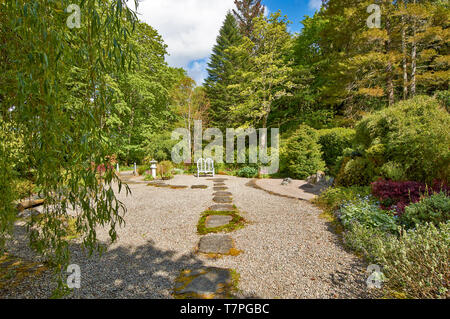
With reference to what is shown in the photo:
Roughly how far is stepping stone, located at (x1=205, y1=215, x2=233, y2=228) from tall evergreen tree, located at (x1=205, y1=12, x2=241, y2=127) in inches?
634

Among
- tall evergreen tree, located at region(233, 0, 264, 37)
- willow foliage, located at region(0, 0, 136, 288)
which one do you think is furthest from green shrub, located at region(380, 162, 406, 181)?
tall evergreen tree, located at region(233, 0, 264, 37)

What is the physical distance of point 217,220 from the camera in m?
3.83

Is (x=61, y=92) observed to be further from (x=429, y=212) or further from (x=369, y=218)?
(x=429, y=212)

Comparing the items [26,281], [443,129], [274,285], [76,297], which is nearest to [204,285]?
[274,285]

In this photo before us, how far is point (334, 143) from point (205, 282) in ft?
27.8

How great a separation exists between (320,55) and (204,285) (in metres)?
15.6

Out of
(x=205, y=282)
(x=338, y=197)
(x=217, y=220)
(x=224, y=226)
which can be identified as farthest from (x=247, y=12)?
(x=205, y=282)

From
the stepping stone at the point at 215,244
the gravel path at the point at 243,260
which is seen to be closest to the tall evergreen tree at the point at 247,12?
the gravel path at the point at 243,260

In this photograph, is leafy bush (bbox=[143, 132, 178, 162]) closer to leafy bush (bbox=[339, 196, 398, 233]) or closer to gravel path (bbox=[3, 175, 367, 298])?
gravel path (bbox=[3, 175, 367, 298])

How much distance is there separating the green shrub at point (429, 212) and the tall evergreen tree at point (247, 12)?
21434mm

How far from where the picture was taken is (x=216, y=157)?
12195 millimetres

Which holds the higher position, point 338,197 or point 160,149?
point 160,149

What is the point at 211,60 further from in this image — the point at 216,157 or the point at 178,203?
the point at 178,203

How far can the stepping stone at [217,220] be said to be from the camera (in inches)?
143
